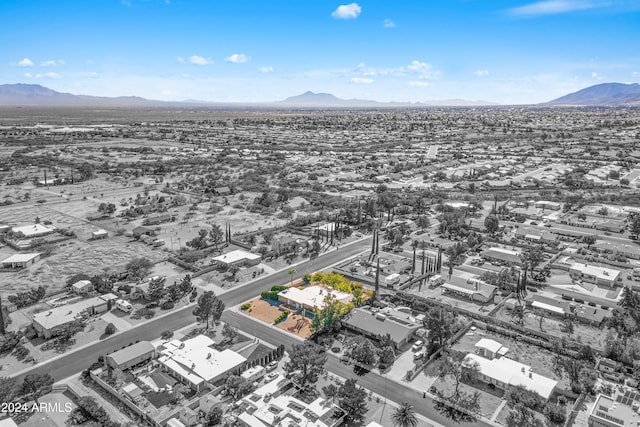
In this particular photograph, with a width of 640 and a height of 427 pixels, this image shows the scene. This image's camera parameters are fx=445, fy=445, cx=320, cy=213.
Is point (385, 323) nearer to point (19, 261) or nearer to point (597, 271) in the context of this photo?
point (597, 271)

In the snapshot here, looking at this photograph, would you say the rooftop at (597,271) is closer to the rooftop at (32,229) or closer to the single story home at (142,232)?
the single story home at (142,232)

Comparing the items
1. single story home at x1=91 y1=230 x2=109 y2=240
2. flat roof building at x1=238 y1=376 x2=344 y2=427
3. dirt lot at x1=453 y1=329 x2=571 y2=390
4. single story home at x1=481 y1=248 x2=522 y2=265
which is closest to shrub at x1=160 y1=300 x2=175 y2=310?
flat roof building at x1=238 y1=376 x2=344 y2=427

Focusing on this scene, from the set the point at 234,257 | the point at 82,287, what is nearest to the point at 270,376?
the point at 234,257

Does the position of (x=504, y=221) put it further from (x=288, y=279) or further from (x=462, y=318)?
(x=288, y=279)

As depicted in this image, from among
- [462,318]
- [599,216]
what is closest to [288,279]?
[462,318]

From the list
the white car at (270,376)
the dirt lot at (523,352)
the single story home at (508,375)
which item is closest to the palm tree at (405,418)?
the single story home at (508,375)

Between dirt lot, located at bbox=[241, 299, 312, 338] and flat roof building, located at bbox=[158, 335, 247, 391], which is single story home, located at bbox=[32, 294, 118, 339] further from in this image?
dirt lot, located at bbox=[241, 299, 312, 338]
